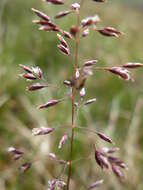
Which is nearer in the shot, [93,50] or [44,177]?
[44,177]

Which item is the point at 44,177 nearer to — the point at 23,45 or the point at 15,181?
the point at 15,181

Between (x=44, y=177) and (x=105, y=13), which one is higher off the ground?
(x=44, y=177)

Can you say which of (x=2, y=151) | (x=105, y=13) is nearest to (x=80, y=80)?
(x=2, y=151)

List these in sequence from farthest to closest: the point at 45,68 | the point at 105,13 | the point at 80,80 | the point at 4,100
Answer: the point at 105,13, the point at 45,68, the point at 4,100, the point at 80,80

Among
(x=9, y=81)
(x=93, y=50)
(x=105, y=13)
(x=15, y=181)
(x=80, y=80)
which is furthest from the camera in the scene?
(x=105, y=13)

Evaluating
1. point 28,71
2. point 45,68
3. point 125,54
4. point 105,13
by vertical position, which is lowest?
point 105,13

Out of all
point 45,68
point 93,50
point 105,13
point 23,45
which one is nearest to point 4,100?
point 45,68

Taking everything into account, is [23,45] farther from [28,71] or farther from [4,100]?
[28,71]
